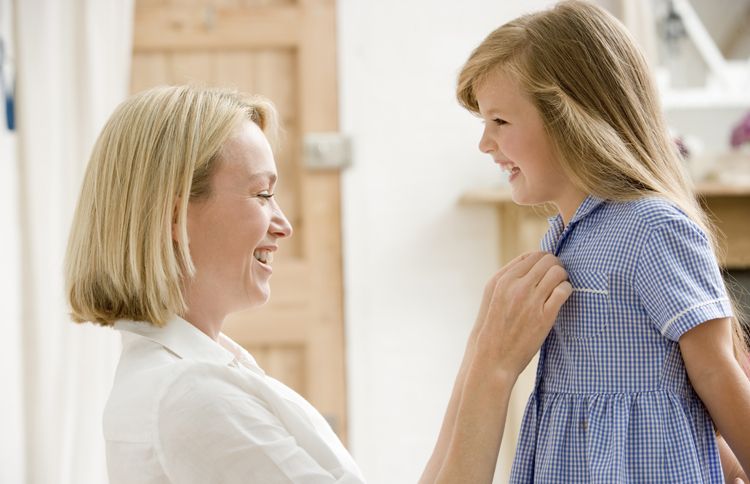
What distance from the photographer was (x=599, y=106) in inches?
45.8

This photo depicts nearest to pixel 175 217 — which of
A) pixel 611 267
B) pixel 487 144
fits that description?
pixel 487 144

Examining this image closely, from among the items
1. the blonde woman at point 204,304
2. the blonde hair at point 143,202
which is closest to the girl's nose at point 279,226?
the blonde woman at point 204,304

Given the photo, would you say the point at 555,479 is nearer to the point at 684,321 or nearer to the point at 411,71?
the point at 684,321

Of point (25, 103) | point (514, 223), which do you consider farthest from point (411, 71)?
point (25, 103)

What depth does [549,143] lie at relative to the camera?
1.19 meters

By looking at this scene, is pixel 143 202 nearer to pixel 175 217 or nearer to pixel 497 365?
pixel 175 217

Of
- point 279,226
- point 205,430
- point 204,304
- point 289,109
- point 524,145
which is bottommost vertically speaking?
point 205,430

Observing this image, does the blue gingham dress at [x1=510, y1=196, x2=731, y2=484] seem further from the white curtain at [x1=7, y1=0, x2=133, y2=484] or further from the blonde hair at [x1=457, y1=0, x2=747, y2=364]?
the white curtain at [x1=7, y1=0, x2=133, y2=484]

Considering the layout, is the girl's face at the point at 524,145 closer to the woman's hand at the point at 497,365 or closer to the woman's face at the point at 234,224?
the woman's hand at the point at 497,365

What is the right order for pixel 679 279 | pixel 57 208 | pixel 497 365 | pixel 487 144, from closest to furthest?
pixel 679 279 < pixel 497 365 < pixel 487 144 < pixel 57 208

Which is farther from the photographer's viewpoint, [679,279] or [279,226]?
[279,226]

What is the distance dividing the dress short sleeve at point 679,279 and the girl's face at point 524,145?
0.16 metres

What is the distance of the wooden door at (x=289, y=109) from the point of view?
3.05 meters

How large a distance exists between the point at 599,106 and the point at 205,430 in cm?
63
